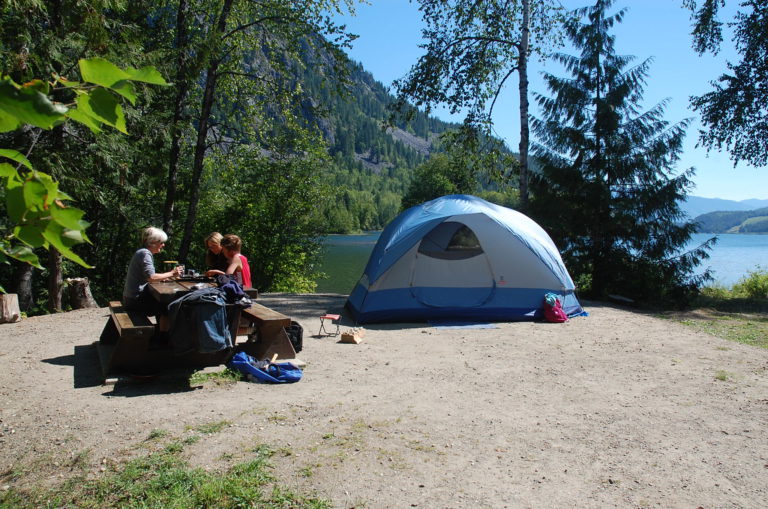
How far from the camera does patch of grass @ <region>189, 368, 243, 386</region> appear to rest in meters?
4.70

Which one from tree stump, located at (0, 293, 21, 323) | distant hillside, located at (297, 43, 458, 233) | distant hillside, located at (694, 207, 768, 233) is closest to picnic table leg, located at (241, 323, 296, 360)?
tree stump, located at (0, 293, 21, 323)

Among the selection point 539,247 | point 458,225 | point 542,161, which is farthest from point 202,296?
point 542,161

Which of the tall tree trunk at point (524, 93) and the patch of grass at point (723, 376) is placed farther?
the tall tree trunk at point (524, 93)

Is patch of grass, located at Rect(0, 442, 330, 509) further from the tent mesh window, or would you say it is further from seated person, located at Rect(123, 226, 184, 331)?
the tent mesh window

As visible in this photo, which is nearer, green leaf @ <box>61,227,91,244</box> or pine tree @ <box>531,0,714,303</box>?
green leaf @ <box>61,227,91,244</box>

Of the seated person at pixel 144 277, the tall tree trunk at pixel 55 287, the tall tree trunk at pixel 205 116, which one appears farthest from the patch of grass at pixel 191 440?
the tall tree trunk at pixel 205 116

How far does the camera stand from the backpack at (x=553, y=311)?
8.12 m

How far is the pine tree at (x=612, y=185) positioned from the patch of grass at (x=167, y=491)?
Result: 10.6 metres

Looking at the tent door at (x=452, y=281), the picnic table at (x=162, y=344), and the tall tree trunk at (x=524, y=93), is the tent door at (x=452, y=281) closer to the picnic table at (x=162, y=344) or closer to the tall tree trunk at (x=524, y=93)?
the picnic table at (x=162, y=344)

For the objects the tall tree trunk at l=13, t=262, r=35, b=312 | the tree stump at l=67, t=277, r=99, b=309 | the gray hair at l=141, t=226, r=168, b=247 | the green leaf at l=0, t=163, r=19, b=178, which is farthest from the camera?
the tall tree trunk at l=13, t=262, r=35, b=312

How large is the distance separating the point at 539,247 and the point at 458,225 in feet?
4.33

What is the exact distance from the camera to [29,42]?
330 inches

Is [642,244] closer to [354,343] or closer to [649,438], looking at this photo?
[354,343]

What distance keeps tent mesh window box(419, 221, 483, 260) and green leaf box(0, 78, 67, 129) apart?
7691mm
